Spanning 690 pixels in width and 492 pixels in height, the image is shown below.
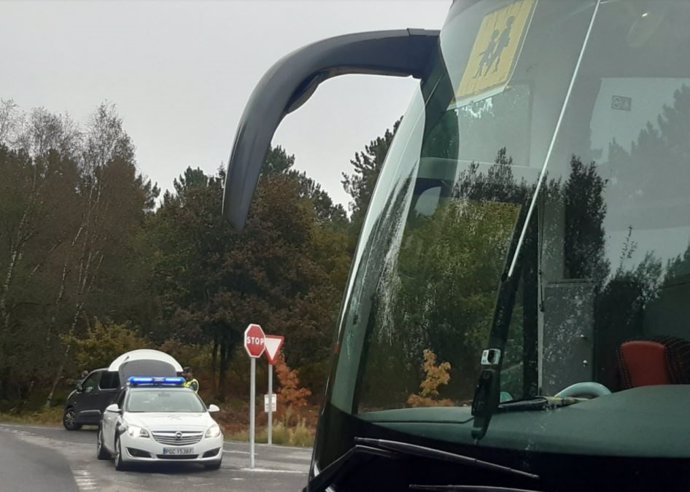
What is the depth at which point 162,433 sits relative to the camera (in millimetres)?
16094

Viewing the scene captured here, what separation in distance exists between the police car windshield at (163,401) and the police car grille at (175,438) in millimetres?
940

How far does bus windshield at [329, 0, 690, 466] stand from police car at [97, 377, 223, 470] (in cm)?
1376

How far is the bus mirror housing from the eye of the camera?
2584 millimetres

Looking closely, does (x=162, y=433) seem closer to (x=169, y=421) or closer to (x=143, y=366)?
(x=169, y=421)

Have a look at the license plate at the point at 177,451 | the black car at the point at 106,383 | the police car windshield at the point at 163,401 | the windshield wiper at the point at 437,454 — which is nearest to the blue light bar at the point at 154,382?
the police car windshield at the point at 163,401

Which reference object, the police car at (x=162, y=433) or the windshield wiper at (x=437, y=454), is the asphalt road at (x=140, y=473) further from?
the windshield wiper at (x=437, y=454)

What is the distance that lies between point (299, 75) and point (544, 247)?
88cm

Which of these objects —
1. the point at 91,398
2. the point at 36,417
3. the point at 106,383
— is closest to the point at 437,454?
the point at 91,398

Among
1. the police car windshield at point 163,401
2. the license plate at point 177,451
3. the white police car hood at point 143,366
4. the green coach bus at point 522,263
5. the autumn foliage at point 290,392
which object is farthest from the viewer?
the autumn foliage at point 290,392

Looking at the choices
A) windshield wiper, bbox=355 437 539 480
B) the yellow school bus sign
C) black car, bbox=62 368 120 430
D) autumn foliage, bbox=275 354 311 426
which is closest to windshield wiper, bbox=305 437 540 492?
windshield wiper, bbox=355 437 539 480

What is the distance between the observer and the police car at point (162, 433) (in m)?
16.0

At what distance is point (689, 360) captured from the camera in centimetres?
198

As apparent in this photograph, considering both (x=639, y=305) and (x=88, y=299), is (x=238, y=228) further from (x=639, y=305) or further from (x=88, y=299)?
(x=88, y=299)

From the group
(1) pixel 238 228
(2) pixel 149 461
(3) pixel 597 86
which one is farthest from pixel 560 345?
(2) pixel 149 461
